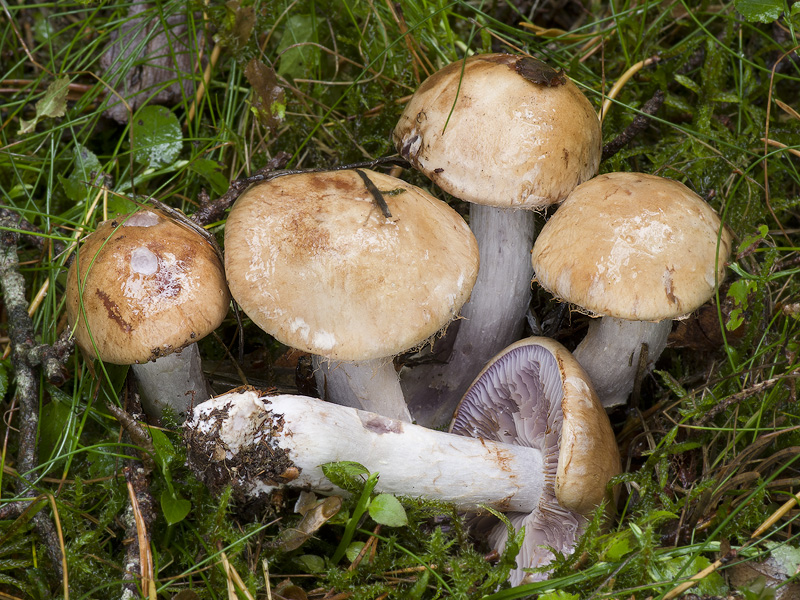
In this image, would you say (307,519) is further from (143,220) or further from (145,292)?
(143,220)

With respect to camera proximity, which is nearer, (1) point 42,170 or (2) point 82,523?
(2) point 82,523

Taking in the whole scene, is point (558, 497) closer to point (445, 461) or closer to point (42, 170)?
point (445, 461)

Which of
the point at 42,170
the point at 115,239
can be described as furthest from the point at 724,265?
the point at 42,170

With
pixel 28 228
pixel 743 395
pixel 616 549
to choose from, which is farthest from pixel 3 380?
pixel 743 395

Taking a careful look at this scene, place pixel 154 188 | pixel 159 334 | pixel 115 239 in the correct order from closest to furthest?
pixel 159 334 < pixel 115 239 < pixel 154 188

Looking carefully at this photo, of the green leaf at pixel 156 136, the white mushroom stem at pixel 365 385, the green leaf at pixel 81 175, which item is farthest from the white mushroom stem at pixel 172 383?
the green leaf at pixel 156 136

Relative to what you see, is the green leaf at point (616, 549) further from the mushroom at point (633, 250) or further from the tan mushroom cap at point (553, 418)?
the mushroom at point (633, 250)

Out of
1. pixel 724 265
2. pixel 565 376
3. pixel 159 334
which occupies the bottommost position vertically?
pixel 565 376
